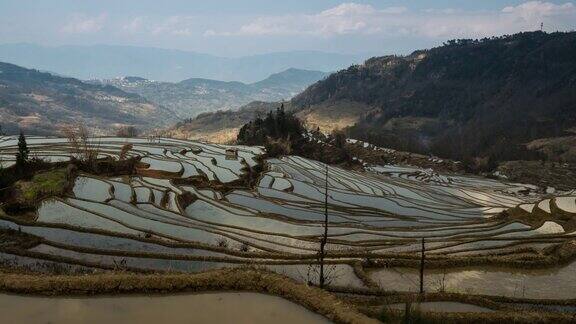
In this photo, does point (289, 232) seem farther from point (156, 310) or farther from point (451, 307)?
point (156, 310)

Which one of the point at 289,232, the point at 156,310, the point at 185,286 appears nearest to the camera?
the point at 156,310

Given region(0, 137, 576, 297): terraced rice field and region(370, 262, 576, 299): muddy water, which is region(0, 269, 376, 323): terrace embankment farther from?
region(370, 262, 576, 299): muddy water

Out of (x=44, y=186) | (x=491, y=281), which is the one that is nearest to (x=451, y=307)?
(x=491, y=281)

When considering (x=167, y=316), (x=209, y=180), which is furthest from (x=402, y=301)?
(x=209, y=180)

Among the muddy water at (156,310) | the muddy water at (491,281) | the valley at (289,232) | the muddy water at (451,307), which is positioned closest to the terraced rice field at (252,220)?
the valley at (289,232)

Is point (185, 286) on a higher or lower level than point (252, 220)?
higher
